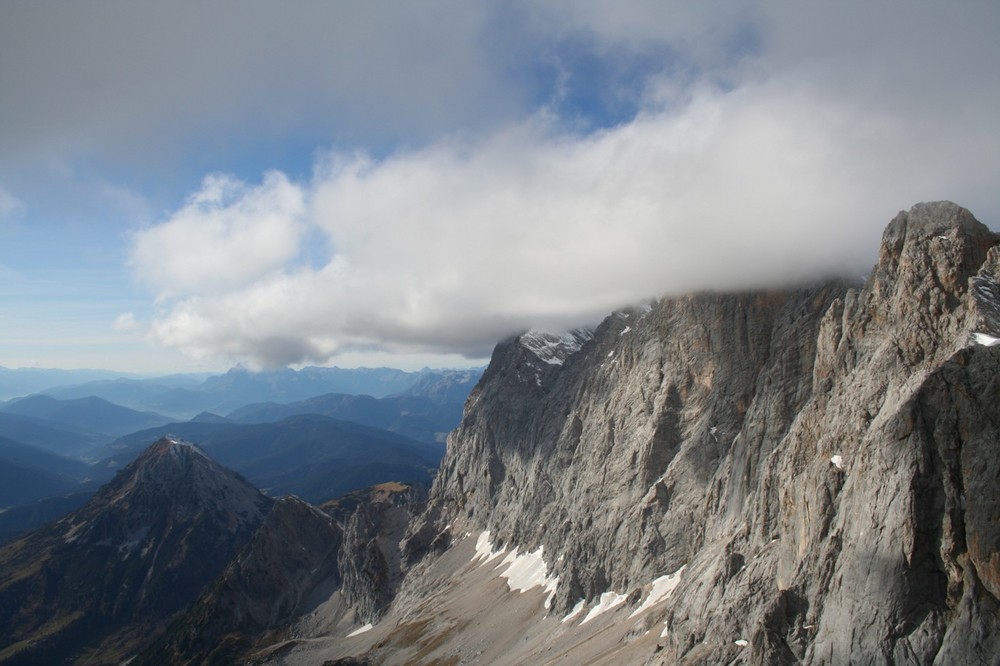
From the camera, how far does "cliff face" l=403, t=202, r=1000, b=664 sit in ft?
148

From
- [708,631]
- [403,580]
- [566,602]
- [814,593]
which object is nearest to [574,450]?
[566,602]

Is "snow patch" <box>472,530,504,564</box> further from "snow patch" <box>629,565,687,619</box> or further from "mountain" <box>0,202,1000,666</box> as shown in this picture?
"snow patch" <box>629,565,687,619</box>

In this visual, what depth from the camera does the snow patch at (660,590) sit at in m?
93.6

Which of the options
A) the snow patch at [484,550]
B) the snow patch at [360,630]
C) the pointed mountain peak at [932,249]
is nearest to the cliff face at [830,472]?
the pointed mountain peak at [932,249]

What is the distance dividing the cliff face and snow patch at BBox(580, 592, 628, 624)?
142 cm

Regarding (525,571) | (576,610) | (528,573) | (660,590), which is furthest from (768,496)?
(525,571)

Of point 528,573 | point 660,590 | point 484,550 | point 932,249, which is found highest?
point 932,249

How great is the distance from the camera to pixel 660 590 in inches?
3752

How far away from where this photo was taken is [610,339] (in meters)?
168

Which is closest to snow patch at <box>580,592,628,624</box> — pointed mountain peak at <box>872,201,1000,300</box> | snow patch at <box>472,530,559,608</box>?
snow patch at <box>472,530,559,608</box>

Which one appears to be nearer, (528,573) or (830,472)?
(830,472)

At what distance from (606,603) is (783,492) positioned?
51287 mm

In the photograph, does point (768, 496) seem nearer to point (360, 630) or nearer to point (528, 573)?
point (528, 573)

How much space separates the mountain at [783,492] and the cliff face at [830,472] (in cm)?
18
